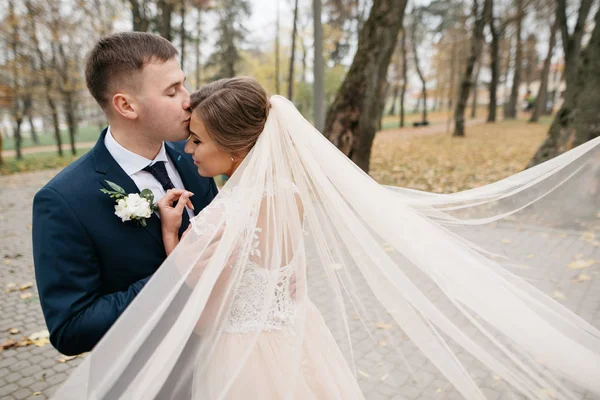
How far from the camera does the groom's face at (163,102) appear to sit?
6.22 feet

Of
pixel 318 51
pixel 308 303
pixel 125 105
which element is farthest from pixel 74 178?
pixel 318 51

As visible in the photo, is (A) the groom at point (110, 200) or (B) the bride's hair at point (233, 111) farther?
(B) the bride's hair at point (233, 111)

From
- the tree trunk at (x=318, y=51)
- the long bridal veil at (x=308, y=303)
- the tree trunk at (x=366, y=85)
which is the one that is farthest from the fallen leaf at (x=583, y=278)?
the tree trunk at (x=318, y=51)

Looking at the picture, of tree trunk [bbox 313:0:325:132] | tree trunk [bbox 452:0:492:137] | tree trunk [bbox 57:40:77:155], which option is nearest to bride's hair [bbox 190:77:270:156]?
tree trunk [bbox 313:0:325:132]

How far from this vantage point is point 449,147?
55.5ft

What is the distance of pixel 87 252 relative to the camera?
5.62ft

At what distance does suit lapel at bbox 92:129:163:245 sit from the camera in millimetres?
1883

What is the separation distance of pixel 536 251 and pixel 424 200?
1288 mm

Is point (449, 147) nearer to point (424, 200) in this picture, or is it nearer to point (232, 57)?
point (424, 200)

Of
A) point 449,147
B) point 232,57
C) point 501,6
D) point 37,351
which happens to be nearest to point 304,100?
point 232,57

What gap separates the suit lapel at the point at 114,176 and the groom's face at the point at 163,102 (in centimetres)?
23

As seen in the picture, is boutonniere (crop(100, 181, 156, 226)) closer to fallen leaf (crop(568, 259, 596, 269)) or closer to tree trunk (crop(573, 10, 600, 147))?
fallen leaf (crop(568, 259, 596, 269))

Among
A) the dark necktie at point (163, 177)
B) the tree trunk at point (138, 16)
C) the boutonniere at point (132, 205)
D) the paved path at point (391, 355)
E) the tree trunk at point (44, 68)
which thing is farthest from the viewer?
the tree trunk at point (44, 68)

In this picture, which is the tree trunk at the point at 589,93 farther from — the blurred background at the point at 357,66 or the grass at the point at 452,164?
the grass at the point at 452,164
